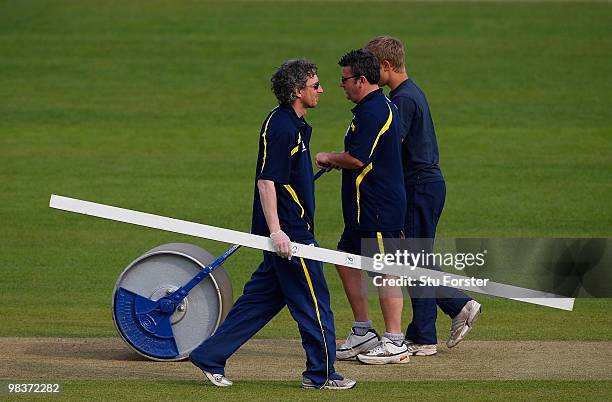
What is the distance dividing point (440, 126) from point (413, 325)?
13.0m

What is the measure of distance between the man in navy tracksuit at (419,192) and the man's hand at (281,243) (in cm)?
173

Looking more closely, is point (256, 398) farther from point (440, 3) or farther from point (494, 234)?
point (440, 3)

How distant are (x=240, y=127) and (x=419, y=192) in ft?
42.2

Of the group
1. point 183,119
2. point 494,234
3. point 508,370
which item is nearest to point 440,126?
point 183,119

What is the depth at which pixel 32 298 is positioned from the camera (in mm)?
12688

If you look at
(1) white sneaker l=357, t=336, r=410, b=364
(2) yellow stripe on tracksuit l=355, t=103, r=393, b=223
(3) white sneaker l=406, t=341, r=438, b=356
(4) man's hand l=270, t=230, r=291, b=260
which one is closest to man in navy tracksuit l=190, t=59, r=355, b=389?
(4) man's hand l=270, t=230, r=291, b=260

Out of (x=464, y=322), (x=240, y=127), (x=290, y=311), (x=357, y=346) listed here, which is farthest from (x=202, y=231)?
(x=240, y=127)

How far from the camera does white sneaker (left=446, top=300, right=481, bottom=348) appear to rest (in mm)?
10422

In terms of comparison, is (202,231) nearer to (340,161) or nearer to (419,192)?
(340,161)

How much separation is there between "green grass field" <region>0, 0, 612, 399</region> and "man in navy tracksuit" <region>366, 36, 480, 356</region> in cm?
88

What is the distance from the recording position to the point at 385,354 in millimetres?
10117

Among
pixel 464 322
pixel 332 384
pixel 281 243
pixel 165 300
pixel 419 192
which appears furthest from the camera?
pixel 419 192

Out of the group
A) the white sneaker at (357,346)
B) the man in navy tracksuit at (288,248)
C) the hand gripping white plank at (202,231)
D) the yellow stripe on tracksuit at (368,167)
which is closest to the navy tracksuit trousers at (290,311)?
the man in navy tracksuit at (288,248)

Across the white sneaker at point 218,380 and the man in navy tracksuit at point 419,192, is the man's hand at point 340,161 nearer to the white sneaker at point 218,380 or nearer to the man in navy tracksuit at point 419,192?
the man in navy tracksuit at point 419,192
